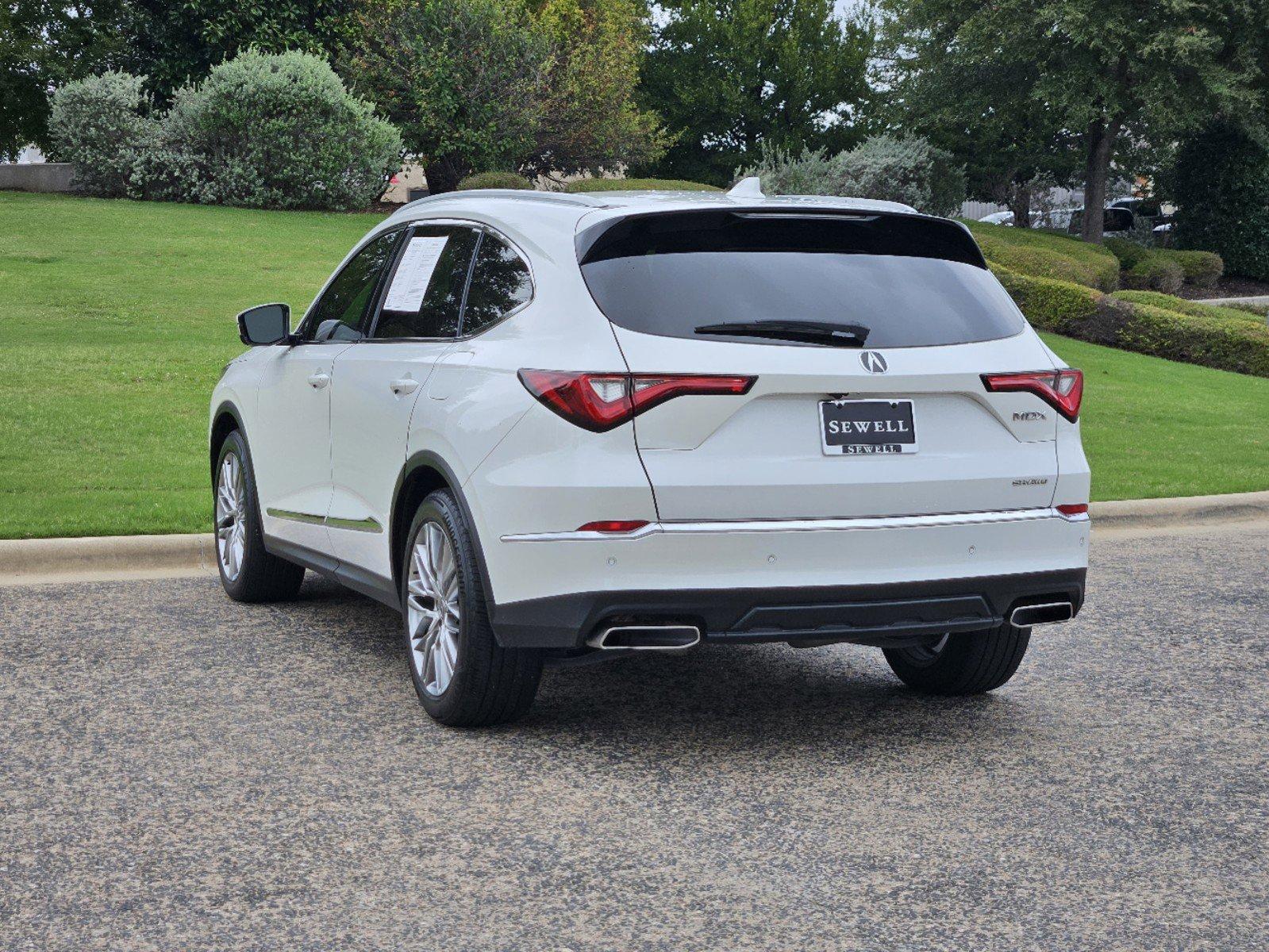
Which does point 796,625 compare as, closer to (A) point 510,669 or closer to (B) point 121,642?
(A) point 510,669

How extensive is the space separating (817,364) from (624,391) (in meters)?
0.61

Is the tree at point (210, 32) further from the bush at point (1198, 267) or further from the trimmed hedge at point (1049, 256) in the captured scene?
the bush at point (1198, 267)

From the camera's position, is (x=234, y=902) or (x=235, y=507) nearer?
(x=234, y=902)

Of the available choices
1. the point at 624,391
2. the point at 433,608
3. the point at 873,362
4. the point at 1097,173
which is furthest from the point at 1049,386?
the point at 1097,173

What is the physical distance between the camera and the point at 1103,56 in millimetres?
37875

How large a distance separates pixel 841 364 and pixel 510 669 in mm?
1466

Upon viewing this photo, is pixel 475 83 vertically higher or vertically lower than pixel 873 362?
higher

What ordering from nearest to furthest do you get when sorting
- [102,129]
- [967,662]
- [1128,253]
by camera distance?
[967,662]
[102,129]
[1128,253]

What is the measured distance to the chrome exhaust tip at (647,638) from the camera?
472 cm

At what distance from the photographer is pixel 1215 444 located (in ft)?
47.3

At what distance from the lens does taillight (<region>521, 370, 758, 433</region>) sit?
464cm

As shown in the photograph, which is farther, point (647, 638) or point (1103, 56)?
point (1103, 56)

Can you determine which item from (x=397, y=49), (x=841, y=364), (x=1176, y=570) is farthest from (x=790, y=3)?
(x=841, y=364)

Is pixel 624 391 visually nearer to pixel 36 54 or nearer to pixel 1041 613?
pixel 1041 613
